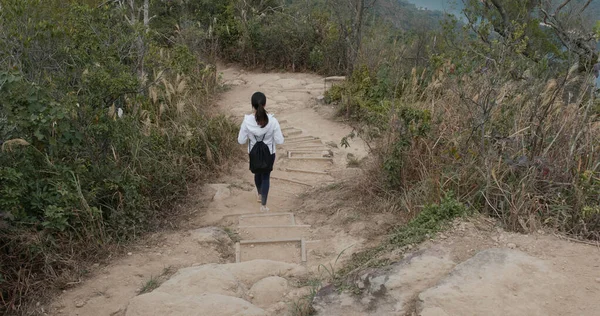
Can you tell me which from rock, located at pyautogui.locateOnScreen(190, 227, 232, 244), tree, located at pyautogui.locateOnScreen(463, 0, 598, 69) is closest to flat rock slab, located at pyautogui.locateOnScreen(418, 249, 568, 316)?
rock, located at pyautogui.locateOnScreen(190, 227, 232, 244)

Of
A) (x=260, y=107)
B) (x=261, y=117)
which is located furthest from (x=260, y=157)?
(x=260, y=107)

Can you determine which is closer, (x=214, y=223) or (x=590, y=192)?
(x=590, y=192)

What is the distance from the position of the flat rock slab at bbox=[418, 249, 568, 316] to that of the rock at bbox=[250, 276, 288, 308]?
93 cm

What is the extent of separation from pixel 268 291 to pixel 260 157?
169cm

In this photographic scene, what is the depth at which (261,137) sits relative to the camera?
4.50 metres

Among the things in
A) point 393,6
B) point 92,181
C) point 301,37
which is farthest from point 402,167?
point 393,6

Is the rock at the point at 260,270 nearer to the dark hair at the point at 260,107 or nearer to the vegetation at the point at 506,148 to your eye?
the vegetation at the point at 506,148

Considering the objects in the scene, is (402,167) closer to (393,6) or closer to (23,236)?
(23,236)

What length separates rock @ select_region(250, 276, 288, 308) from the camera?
9.95ft

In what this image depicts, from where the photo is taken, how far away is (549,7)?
8.01m

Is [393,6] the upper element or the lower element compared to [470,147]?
upper

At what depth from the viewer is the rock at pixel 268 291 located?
303cm

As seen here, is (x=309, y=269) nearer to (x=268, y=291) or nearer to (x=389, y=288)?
(x=268, y=291)

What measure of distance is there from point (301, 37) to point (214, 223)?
6500 mm
